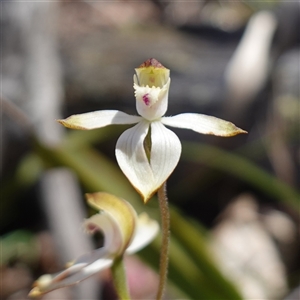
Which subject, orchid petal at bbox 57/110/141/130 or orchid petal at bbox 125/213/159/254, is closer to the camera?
orchid petal at bbox 57/110/141/130

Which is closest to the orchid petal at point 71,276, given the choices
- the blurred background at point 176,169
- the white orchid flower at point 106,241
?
the white orchid flower at point 106,241

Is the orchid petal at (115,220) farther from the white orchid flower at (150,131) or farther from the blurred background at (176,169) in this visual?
the blurred background at (176,169)

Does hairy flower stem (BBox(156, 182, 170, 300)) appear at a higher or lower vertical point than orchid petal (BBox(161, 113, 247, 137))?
lower

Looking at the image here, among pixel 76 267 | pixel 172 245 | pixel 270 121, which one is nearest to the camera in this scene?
pixel 76 267

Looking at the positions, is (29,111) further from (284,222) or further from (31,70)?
(284,222)

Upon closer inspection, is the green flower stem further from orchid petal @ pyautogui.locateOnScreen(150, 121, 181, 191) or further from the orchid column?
orchid petal @ pyautogui.locateOnScreen(150, 121, 181, 191)

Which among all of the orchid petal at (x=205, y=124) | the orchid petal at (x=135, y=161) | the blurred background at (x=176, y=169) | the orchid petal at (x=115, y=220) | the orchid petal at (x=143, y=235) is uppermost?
the orchid petal at (x=205, y=124)

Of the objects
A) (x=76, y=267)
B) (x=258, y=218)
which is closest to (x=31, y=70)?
(x=258, y=218)

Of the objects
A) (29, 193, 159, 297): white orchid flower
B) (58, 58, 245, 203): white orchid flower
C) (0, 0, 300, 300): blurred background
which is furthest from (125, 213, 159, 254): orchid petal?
(0, 0, 300, 300): blurred background
